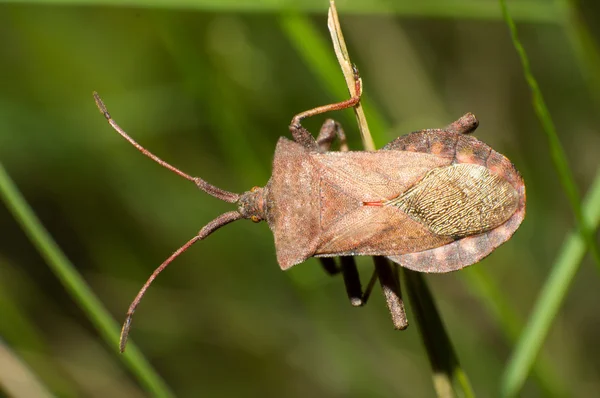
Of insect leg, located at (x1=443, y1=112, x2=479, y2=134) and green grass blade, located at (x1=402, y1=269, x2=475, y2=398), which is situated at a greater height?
insect leg, located at (x1=443, y1=112, x2=479, y2=134)

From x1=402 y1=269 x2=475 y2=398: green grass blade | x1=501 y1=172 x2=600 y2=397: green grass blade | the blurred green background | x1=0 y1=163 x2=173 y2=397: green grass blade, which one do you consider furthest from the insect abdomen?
the blurred green background

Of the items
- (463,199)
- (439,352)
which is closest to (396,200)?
(463,199)

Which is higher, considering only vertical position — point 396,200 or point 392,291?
point 396,200

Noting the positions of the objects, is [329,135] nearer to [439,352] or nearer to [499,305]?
[499,305]

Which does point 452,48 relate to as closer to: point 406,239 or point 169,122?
point 169,122

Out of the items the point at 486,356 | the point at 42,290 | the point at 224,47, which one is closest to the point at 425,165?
the point at 224,47

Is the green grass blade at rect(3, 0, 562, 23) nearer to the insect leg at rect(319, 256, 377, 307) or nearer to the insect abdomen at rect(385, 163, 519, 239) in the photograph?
the insect abdomen at rect(385, 163, 519, 239)
